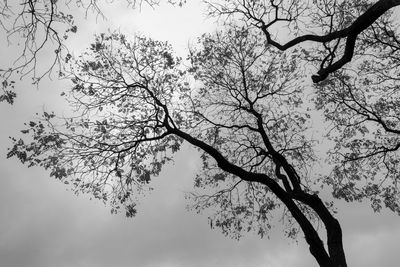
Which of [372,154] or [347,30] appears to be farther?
[372,154]

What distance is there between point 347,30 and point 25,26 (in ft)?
22.7

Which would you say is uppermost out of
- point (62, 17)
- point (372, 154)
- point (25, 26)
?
point (372, 154)

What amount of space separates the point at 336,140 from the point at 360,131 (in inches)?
44.3

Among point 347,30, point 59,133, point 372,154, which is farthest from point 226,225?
point 347,30

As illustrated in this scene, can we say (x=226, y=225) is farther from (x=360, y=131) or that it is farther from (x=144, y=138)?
(x=360, y=131)

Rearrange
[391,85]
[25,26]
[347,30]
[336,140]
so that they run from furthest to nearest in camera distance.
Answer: [336,140] → [391,85] → [347,30] → [25,26]

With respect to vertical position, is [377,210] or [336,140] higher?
[336,140]

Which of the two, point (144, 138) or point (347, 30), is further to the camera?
point (144, 138)

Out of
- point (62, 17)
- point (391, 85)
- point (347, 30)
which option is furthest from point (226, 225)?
point (62, 17)

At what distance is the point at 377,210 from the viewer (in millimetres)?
17953

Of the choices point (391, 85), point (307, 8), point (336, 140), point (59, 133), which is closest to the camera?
point (59, 133)

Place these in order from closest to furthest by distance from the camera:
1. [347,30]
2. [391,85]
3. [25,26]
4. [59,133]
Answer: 1. [25,26]
2. [347,30]
3. [59,133]
4. [391,85]

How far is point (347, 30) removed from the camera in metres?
9.32

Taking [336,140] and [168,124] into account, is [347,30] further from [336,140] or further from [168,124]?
[336,140]
